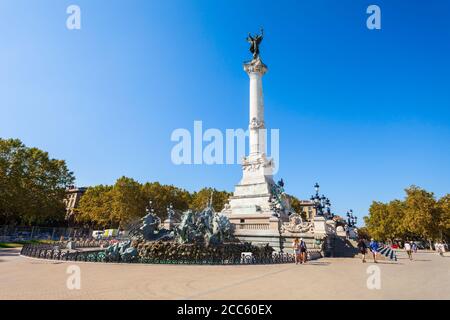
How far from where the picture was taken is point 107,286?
9.12m

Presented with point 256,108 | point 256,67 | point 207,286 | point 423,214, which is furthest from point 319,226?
point 423,214

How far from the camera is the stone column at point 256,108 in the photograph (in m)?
41.4

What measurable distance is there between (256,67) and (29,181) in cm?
3820

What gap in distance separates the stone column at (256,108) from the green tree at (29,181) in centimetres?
3212

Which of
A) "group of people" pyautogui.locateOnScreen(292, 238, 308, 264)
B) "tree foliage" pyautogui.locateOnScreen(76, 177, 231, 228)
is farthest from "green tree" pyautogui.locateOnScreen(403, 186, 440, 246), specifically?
"group of people" pyautogui.locateOnScreen(292, 238, 308, 264)

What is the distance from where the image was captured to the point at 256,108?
141 ft

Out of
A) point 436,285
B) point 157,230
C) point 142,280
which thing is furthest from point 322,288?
point 157,230

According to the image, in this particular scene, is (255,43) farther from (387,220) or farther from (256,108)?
(387,220)

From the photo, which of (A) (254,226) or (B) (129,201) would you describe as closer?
(A) (254,226)

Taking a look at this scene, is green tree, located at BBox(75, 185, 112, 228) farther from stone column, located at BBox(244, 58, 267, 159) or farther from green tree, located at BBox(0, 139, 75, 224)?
stone column, located at BBox(244, 58, 267, 159)

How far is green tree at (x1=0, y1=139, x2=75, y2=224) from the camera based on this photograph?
3875 cm

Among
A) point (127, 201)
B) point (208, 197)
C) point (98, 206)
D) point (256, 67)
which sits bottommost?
point (98, 206)

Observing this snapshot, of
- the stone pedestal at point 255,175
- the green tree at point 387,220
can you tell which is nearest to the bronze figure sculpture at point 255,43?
the stone pedestal at point 255,175

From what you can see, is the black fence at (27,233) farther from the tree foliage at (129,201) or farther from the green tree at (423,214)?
the green tree at (423,214)
